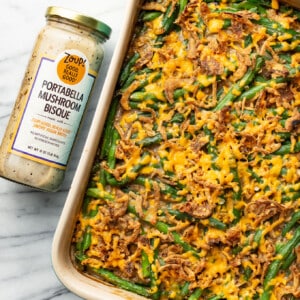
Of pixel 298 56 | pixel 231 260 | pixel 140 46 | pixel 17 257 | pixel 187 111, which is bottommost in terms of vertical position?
pixel 17 257

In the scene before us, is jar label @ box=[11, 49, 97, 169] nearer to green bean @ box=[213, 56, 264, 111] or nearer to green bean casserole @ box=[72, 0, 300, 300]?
green bean casserole @ box=[72, 0, 300, 300]

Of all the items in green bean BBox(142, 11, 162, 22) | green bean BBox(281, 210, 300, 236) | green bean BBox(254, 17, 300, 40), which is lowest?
green bean BBox(281, 210, 300, 236)

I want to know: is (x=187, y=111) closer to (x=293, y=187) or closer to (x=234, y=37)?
(x=234, y=37)

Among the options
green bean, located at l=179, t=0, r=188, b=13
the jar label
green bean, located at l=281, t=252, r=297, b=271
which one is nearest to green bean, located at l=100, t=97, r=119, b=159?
the jar label

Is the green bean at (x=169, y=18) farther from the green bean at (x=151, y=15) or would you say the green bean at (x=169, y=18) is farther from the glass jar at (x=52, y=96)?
the glass jar at (x=52, y=96)

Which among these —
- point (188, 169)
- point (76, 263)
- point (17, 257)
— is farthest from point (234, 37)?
point (17, 257)

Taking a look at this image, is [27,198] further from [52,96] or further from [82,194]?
[52,96]
